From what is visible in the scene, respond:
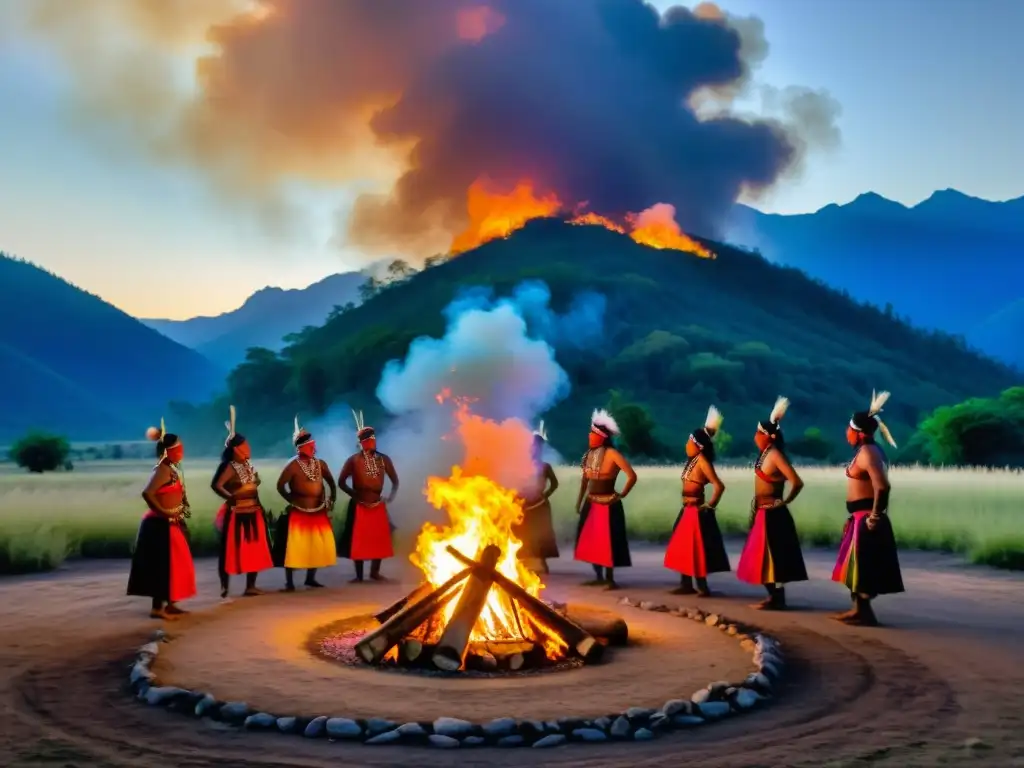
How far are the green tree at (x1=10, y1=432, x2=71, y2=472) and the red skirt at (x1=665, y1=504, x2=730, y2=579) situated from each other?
1617 inches

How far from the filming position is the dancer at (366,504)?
14.2 meters

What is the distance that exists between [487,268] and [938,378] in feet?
205

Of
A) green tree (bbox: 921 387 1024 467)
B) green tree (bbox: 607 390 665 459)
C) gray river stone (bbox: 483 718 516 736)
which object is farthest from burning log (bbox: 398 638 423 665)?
green tree (bbox: 921 387 1024 467)

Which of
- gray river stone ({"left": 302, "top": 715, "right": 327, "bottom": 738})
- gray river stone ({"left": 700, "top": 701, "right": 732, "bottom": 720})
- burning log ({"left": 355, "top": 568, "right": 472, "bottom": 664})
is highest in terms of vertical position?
burning log ({"left": 355, "top": 568, "right": 472, "bottom": 664})

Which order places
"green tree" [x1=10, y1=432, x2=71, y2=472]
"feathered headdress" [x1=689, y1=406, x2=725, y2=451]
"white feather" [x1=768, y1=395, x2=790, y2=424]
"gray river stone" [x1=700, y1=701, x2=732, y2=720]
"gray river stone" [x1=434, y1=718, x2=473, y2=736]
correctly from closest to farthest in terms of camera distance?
"gray river stone" [x1=434, y1=718, x2=473, y2=736] < "gray river stone" [x1=700, y1=701, x2=732, y2=720] < "white feather" [x1=768, y1=395, x2=790, y2=424] < "feathered headdress" [x1=689, y1=406, x2=725, y2=451] < "green tree" [x1=10, y1=432, x2=71, y2=472]

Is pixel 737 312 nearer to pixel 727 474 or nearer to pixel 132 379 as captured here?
pixel 132 379

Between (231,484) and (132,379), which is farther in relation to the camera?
A: (132,379)

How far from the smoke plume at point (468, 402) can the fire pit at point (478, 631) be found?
124 inches

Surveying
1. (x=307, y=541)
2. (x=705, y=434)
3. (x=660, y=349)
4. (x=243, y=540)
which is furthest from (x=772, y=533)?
(x=660, y=349)

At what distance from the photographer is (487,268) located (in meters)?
130

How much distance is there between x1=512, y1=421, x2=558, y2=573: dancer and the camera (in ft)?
48.8

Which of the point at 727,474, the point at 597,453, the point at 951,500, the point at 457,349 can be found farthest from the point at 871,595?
the point at 727,474

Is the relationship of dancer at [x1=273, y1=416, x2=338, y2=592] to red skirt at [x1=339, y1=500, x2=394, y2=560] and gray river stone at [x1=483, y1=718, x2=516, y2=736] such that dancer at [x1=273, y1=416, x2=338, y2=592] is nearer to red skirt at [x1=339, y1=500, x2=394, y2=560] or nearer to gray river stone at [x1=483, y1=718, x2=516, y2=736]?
red skirt at [x1=339, y1=500, x2=394, y2=560]

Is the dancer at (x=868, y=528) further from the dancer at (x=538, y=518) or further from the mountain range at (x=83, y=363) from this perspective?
the mountain range at (x=83, y=363)
